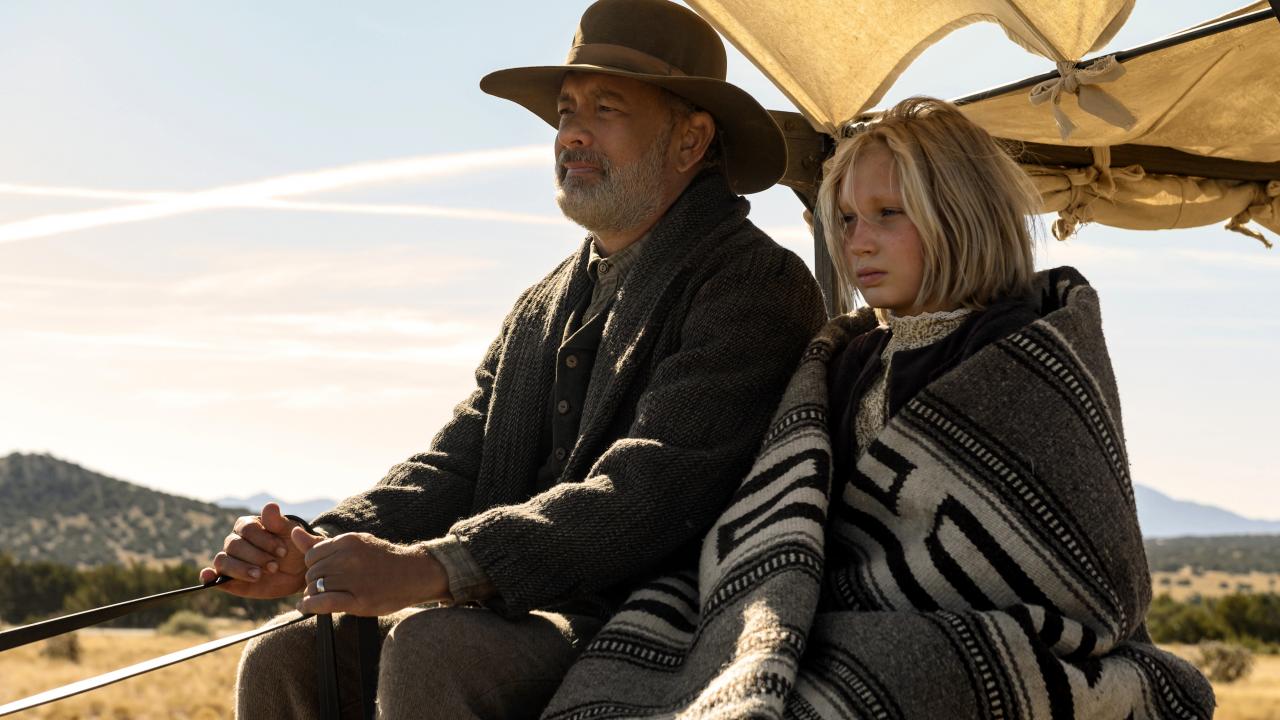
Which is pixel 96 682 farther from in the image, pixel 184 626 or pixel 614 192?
pixel 184 626

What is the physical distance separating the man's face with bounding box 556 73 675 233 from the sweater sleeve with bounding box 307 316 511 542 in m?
0.56

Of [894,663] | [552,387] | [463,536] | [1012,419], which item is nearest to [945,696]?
[894,663]

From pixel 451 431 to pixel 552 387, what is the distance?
13.0 inches

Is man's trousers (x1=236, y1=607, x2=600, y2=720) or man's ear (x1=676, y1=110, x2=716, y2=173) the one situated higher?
man's ear (x1=676, y1=110, x2=716, y2=173)

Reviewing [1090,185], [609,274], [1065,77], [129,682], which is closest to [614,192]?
[609,274]

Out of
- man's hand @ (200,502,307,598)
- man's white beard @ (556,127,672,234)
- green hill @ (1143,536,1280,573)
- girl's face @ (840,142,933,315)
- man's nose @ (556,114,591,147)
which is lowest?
green hill @ (1143,536,1280,573)

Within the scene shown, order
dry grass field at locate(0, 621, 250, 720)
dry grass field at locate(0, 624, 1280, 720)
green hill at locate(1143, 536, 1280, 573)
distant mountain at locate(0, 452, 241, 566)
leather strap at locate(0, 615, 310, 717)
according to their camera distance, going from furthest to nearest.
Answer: green hill at locate(1143, 536, 1280, 573) < distant mountain at locate(0, 452, 241, 566) < dry grass field at locate(0, 621, 250, 720) < dry grass field at locate(0, 624, 1280, 720) < leather strap at locate(0, 615, 310, 717)

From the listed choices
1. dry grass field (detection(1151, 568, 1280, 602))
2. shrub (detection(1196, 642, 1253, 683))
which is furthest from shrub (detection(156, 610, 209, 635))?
dry grass field (detection(1151, 568, 1280, 602))

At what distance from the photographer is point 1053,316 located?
2393 millimetres

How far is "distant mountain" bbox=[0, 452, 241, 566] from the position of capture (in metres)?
41.5

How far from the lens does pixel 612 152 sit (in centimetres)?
305

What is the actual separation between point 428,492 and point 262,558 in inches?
18.9

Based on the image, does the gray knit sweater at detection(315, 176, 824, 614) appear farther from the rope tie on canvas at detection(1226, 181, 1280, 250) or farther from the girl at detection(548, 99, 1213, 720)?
the rope tie on canvas at detection(1226, 181, 1280, 250)

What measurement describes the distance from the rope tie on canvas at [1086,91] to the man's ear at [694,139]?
74 centimetres
